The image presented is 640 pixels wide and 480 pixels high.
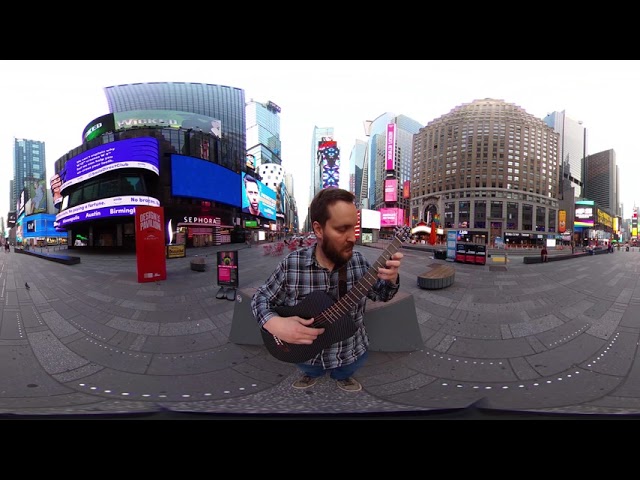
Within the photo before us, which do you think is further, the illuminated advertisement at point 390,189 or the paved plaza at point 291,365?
the illuminated advertisement at point 390,189

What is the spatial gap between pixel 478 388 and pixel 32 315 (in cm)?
295

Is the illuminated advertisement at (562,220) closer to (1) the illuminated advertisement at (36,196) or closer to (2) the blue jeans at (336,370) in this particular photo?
(2) the blue jeans at (336,370)

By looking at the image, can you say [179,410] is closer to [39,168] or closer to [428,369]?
[428,369]

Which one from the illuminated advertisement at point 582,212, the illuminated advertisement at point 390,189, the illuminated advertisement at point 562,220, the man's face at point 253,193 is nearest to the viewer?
the illuminated advertisement at point 390,189

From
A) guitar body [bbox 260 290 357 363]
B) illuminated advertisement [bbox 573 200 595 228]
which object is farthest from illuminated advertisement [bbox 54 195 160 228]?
illuminated advertisement [bbox 573 200 595 228]

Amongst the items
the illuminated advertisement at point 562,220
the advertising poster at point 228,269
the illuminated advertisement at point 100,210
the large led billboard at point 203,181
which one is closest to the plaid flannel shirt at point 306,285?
the advertising poster at point 228,269

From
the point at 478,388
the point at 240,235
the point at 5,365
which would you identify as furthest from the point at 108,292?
the point at 478,388

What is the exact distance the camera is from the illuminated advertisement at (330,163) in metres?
1.55

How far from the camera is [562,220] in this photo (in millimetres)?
2811

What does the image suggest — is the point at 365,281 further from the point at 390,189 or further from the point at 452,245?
the point at 390,189

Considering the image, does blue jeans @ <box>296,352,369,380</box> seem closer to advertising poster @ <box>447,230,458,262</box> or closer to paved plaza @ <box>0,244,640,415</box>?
paved plaza @ <box>0,244,640,415</box>

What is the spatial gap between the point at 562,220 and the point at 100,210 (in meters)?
5.11

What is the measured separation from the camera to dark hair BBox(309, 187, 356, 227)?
1040 millimetres

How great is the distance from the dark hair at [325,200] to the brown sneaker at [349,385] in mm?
873
